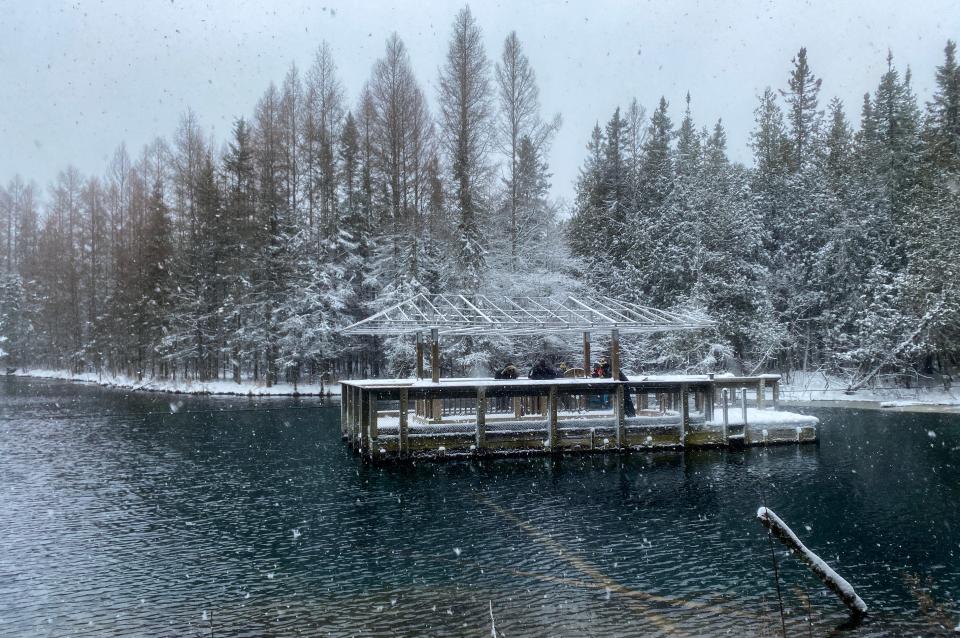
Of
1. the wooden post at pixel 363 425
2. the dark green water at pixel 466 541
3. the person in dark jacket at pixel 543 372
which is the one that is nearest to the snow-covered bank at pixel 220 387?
the dark green water at pixel 466 541

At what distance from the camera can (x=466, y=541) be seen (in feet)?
35.3

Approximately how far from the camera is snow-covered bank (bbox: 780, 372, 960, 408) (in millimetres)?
30000


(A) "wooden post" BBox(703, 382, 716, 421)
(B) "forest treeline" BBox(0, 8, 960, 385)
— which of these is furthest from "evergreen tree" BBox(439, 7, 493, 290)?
(A) "wooden post" BBox(703, 382, 716, 421)

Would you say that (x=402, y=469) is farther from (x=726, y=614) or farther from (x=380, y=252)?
(x=380, y=252)

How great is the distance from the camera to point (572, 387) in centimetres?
1839

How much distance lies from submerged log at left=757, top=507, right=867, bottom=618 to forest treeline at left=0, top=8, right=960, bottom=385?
24.1 meters

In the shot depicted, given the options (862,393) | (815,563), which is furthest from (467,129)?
(815,563)

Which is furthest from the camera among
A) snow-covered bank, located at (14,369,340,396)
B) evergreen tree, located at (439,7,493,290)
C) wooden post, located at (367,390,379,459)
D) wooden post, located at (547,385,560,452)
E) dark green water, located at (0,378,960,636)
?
snow-covered bank, located at (14,369,340,396)

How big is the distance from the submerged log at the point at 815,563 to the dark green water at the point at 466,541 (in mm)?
266

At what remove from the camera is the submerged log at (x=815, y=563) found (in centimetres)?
629

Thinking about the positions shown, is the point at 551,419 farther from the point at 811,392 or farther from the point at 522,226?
the point at 811,392

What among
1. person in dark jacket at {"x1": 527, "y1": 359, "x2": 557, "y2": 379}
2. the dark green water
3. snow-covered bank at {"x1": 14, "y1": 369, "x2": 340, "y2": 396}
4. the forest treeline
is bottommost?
the dark green water

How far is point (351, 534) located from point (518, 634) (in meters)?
4.65

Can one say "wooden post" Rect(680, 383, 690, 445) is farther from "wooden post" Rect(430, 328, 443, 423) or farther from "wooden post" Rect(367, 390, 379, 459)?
"wooden post" Rect(367, 390, 379, 459)
